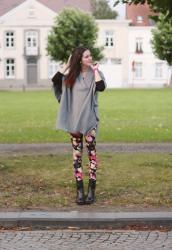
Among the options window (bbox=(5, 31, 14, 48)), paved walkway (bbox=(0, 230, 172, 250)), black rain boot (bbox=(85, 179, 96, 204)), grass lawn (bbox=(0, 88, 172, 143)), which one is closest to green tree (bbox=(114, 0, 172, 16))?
black rain boot (bbox=(85, 179, 96, 204))

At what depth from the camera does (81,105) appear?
8.68 meters

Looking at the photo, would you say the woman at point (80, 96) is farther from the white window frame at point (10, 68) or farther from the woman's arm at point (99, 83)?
the white window frame at point (10, 68)

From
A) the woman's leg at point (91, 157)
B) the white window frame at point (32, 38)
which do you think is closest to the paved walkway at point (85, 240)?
the woman's leg at point (91, 157)

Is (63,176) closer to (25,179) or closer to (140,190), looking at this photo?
(25,179)

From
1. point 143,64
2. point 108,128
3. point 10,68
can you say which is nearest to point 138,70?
point 143,64

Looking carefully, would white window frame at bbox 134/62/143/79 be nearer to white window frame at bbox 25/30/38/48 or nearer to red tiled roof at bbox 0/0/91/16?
red tiled roof at bbox 0/0/91/16

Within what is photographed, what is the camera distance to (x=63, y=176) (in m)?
11.0

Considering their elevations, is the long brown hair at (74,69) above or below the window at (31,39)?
above

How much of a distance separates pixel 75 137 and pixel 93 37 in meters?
73.1

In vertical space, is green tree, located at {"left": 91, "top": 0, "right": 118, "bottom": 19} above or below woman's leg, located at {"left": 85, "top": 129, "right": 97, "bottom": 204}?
above

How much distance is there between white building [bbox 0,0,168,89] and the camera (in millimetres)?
89812

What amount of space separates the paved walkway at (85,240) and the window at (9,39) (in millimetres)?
84225

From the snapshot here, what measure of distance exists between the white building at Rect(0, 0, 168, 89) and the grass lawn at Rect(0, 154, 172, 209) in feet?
248

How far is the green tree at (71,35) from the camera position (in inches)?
3140
